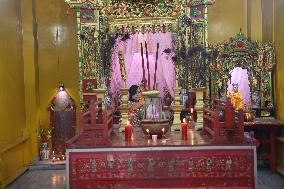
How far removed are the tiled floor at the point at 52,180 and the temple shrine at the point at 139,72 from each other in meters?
0.16

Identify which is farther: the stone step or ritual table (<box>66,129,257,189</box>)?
the stone step

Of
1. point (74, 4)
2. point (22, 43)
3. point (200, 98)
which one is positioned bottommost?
point (200, 98)

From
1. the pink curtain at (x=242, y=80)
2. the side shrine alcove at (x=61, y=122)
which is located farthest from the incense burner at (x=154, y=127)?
the side shrine alcove at (x=61, y=122)

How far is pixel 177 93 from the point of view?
6.91m

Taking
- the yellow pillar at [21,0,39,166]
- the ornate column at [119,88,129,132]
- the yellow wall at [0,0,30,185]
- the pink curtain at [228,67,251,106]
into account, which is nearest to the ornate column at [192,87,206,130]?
the ornate column at [119,88,129,132]

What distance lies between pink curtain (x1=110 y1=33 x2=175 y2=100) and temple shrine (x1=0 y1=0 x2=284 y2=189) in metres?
0.02

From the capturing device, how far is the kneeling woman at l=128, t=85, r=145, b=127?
6.85m

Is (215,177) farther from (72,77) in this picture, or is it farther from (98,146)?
(72,77)

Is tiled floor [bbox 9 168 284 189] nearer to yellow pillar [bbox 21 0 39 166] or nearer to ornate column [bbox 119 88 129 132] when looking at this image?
yellow pillar [bbox 21 0 39 166]

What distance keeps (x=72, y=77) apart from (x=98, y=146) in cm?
358

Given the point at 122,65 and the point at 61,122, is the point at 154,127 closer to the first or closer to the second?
the point at 122,65

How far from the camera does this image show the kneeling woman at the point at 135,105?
22.5ft

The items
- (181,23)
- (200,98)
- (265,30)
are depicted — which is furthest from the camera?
(265,30)

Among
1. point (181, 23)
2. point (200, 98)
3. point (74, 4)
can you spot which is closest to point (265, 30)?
point (181, 23)
